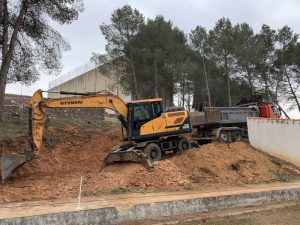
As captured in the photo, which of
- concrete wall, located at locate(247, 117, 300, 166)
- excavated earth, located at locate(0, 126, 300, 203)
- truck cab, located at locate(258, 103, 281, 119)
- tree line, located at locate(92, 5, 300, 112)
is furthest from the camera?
tree line, located at locate(92, 5, 300, 112)

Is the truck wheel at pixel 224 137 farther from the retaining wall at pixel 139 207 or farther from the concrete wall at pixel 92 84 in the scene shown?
the concrete wall at pixel 92 84

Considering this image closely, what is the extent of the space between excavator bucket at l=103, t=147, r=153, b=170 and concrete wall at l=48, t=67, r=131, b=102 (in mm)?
23100

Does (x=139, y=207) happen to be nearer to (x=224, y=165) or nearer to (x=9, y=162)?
(x=9, y=162)

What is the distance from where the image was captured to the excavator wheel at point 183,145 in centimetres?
2011

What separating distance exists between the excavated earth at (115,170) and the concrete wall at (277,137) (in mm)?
616

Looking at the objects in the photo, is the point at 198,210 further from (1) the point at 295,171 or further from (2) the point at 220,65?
(2) the point at 220,65

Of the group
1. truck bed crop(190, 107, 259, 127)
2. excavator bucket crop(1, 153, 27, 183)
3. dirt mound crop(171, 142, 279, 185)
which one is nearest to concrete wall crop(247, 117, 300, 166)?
dirt mound crop(171, 142, 279, 185)

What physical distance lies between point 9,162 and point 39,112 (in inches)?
80.4

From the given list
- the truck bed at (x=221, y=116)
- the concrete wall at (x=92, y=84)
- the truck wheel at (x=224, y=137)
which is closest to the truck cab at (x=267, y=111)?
the truck bed at (x=221, y=116)

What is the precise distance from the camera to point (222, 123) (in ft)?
83.3

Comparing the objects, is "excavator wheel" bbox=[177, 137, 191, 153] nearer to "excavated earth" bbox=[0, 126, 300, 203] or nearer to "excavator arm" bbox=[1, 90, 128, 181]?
"excavated earth" bbox=[0, 126, 300, 203]

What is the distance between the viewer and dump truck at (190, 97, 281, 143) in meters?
25.0

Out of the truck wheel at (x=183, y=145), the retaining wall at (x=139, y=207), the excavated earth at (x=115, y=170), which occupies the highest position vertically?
the truck wheel at (x=183, y=145)

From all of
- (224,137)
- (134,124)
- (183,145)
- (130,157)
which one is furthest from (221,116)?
(130,157)
